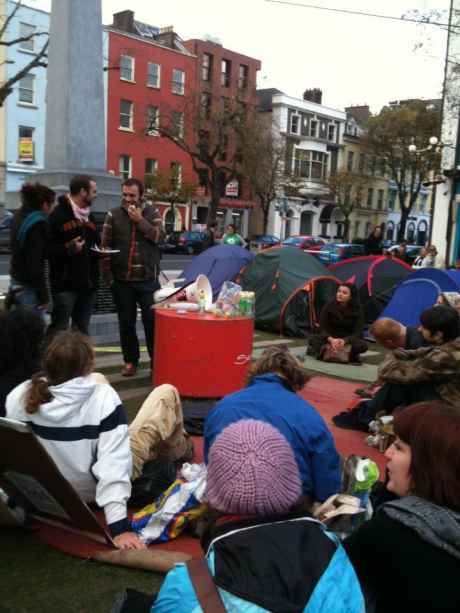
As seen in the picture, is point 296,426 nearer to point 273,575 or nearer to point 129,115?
point 273,575

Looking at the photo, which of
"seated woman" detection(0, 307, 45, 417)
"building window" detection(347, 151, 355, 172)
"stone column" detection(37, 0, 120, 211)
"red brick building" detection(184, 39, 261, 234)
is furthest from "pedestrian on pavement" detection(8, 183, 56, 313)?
"building window" detection(347, 151, 355, 172)

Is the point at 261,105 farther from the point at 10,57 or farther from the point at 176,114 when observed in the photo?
the point at 10,57

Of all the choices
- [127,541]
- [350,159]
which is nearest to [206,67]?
[350,159]

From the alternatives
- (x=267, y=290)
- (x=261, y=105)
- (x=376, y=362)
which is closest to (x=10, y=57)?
(x=261, y=105)

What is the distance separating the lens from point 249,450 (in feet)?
6.86

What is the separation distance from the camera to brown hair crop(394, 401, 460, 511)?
67.5 inches

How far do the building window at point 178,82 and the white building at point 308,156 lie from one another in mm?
7833

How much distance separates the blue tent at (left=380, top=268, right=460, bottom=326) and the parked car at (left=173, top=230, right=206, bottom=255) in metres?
21.9

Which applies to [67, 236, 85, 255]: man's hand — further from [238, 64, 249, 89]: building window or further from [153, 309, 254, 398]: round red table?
[238, 64, 249, 89]: building window

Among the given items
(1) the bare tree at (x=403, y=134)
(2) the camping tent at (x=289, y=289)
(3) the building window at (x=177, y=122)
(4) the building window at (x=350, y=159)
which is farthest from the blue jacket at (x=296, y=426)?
(4) the building window at (x=350, y=159)

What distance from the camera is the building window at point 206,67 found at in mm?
43094

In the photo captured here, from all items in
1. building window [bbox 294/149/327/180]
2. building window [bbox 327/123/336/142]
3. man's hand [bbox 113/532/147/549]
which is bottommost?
man's hand [bbox 113/532/147/549]

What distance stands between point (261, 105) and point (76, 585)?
49434 mm

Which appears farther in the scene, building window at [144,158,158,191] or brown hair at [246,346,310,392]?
building window at [144,158,158,191]
